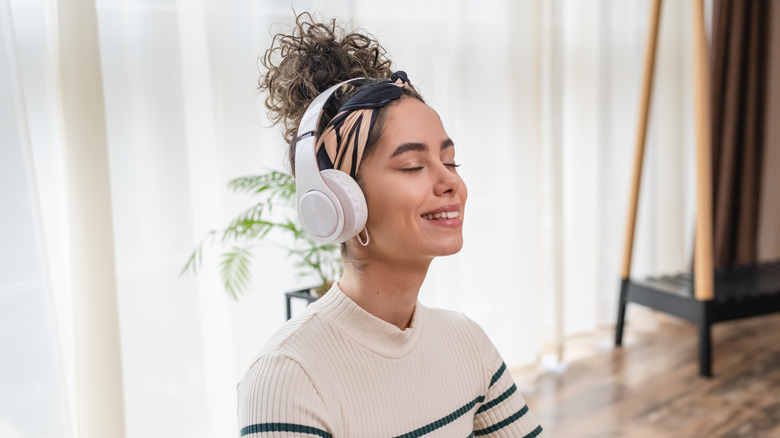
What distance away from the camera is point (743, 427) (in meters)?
2.16

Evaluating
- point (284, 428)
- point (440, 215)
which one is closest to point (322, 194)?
point (440, 215)

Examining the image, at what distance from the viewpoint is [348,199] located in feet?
2.67

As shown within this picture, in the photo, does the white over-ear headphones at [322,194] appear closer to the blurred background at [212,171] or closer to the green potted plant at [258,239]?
the blurred background at [212,171]

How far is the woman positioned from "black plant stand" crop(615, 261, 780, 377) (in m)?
1.92

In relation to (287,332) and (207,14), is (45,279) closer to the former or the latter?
(207,14)

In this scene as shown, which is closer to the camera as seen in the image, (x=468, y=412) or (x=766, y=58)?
(x=468, y=412)

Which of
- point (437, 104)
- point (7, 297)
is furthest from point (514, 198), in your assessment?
point (7, 297)

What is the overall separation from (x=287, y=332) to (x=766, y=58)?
3.44m

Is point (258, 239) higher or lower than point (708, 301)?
higher

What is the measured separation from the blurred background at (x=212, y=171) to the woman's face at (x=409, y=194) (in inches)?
15.0

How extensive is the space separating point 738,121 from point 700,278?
53.7 inches

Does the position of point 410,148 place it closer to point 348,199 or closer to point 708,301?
point 348,199

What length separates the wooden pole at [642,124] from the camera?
261 centimetres

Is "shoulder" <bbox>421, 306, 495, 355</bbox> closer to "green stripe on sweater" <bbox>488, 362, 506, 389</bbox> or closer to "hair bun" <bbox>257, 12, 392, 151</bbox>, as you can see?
"green stripe on sweater" <bbox>488, 362, 506, 389</bbox>
